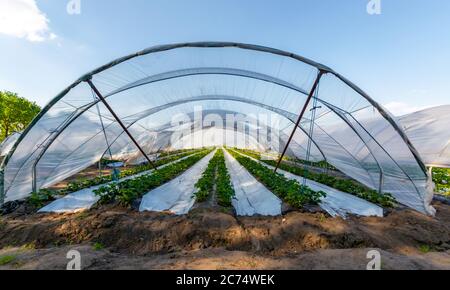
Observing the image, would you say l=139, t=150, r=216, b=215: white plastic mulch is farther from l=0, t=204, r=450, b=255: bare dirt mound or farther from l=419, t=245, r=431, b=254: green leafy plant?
l=419, t=245, r=431, b=254: green leafy plant

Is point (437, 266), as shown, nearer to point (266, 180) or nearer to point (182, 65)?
point (266, 180)

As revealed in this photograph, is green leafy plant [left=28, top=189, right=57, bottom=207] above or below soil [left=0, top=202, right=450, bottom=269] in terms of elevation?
above

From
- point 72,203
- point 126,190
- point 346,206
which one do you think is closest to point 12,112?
point 72,203

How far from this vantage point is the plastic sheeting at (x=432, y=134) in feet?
27.5

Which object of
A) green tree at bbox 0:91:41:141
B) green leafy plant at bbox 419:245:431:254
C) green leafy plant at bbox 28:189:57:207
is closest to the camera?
green leafy plant at bbox 419:245:431:254

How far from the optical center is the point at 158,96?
10.1m

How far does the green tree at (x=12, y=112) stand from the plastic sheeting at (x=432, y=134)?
40382 mm

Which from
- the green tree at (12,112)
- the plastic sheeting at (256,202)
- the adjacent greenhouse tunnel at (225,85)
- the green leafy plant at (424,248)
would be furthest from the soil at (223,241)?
the green tree at (12,112)

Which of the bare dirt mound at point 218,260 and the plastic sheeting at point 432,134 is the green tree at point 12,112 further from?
the plastic sheeting at point 432,134

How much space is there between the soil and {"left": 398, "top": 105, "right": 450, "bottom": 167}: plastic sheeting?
4158 mm

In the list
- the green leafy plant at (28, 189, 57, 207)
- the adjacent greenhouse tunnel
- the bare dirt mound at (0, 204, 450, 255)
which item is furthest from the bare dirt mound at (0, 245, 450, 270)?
the adjacent greenhouse tunnel

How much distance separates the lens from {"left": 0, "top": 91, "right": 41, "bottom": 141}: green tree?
28.5 meters

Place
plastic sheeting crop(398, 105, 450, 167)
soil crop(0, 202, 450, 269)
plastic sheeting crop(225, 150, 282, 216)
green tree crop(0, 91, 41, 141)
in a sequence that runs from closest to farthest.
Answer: soil crop(0, 202, 450, 269)
plastic sheeting crop(225, 150, 282, 216)
plastic sheeting crop(398, 105, 450, 167)
green tree crop(0, 91, 41, 141)
